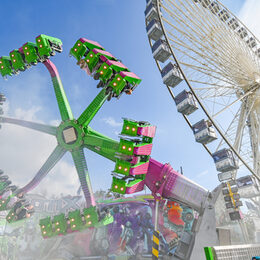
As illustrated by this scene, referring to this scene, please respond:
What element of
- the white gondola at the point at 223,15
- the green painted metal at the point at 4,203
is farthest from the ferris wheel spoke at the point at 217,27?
the green painted metal at the point at 4,203

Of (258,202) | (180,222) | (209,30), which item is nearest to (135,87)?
(209,30)

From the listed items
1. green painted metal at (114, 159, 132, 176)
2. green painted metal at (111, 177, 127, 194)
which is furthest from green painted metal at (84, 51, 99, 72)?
green painted metal at (111, 177, 127, 194)

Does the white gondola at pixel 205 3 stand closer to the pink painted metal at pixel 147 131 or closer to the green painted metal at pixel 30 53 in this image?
the pink painted metal at pixel 147 131

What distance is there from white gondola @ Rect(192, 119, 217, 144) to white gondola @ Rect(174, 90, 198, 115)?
2.86 ft

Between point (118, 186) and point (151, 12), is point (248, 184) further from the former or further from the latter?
point (151, 12)

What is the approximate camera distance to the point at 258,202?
1502 cm

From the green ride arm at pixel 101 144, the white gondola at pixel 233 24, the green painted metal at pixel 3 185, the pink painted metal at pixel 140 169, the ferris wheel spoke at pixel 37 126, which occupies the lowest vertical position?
the pink painted metal at pixel 140 169

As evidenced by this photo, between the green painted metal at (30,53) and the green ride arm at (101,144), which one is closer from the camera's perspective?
the green ride arm at (101,144)

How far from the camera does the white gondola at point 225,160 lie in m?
10.6

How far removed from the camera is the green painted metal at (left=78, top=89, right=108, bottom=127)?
14312mm

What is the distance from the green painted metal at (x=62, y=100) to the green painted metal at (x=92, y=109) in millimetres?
861

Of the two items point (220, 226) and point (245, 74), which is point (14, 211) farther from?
point (245, 74)

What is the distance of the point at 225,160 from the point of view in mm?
10898

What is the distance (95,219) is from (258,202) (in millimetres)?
10819
